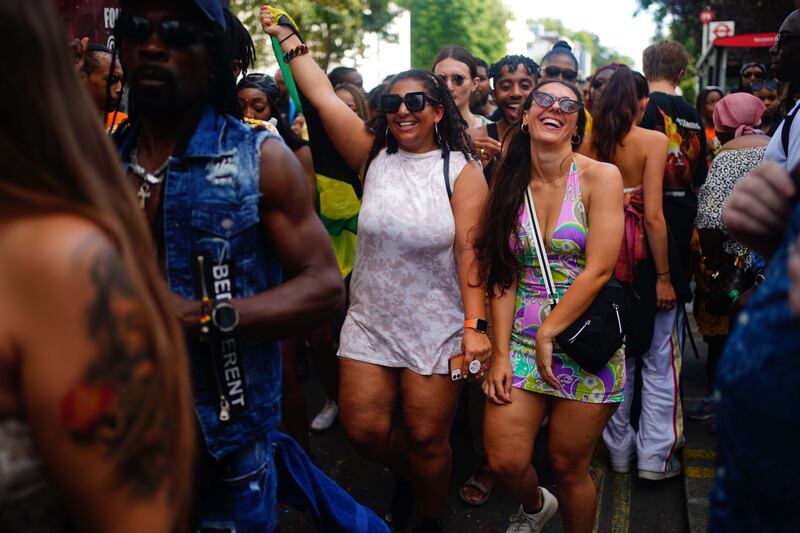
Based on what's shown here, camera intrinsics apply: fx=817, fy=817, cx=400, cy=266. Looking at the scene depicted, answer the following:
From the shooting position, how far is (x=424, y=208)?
3.65 m

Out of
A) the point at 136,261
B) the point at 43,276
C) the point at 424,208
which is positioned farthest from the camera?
the point at 424,208

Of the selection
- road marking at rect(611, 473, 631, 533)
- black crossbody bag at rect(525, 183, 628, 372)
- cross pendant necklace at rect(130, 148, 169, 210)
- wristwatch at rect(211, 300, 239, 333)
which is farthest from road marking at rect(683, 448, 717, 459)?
cross pendant necklace at rect(130, 148, 169, 210)

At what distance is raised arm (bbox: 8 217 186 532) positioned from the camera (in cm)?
112

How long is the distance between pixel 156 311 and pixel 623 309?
2475mm

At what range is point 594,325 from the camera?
129 inches

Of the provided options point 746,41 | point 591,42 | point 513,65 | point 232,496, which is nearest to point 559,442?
point 232,496

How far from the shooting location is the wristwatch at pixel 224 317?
206cm

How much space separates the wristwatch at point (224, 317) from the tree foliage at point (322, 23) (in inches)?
627

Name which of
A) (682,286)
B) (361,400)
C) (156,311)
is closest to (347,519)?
(361,400)

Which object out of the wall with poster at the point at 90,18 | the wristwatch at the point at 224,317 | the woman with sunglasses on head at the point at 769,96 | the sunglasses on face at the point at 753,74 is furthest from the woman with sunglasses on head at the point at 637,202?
the sunglasses on face at the point at 753,74

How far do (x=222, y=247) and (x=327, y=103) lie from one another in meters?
1.78

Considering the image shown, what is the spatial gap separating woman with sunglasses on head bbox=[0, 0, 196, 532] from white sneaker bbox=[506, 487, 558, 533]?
263 cm

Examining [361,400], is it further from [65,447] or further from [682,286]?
[65,447]

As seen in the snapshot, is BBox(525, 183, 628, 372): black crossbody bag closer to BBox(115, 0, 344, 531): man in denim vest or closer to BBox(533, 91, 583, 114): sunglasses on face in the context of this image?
BBox(533, 91, 583, 114): sunglasses on face
